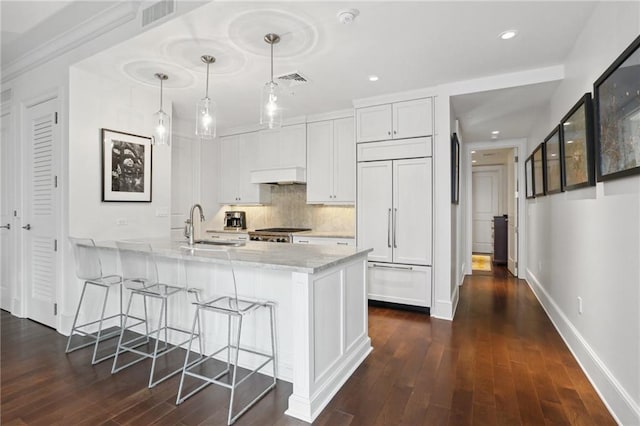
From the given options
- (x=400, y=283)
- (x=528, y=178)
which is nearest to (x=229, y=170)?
(x=400, y=283)

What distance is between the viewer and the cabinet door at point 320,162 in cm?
472

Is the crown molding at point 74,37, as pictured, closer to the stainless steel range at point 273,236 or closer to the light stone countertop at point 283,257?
the light stone countertop at point 283,257

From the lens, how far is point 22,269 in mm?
3625

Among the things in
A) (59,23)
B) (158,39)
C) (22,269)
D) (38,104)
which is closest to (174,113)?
(38,104)

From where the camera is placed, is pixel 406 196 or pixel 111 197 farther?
pixel 406 196

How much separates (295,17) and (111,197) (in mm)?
2558

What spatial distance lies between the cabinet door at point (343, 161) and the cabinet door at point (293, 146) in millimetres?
525

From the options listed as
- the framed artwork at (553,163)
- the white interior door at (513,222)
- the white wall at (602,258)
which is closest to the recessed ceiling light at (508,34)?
the white wall at (602,258)

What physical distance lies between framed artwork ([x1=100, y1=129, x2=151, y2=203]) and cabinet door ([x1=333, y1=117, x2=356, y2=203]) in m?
2.39

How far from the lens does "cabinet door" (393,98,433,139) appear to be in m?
3.70

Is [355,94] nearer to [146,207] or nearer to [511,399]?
[146,207]

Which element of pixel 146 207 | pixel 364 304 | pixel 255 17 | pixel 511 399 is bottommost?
pixel 511 399

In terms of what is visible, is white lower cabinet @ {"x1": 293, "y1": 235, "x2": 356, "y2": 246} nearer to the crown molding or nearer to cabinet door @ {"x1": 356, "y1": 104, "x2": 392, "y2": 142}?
cabinet door @ {"x1": 356, "y1": 104, "x2": 392, "y2": 142}

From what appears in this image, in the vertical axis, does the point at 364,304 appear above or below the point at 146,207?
below
